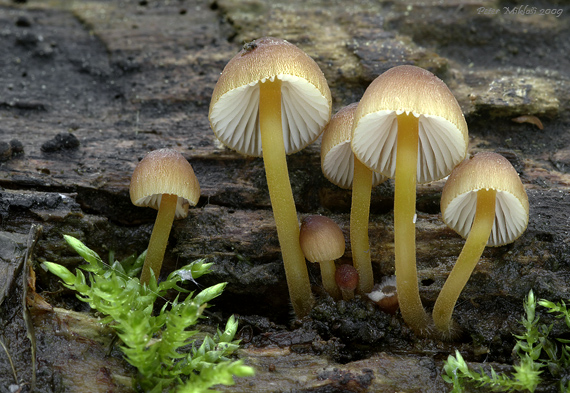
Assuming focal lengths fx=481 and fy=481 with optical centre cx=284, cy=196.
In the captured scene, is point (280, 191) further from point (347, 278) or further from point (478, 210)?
point (478, 210)

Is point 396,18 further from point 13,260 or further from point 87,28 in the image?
point 13,260

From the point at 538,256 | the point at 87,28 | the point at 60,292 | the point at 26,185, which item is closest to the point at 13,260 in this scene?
the point at 60,292

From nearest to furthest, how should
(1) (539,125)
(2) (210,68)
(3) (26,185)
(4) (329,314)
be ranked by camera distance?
(4) (329,314) → (3) (26,185) → (1) (539,125) → (2) (210,68)

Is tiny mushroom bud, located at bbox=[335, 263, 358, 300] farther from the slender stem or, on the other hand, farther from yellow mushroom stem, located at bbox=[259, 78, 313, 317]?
yellow mushroom stem, located at bbox=[259, 78, 313, 317]

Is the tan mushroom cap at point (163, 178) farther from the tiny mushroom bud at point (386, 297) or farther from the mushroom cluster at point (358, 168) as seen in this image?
the tiny mushroom bud at point (386, 297)

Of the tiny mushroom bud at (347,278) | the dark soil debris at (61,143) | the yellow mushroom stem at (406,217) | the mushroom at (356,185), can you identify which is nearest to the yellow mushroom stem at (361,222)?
the mushroom at (356,185)
